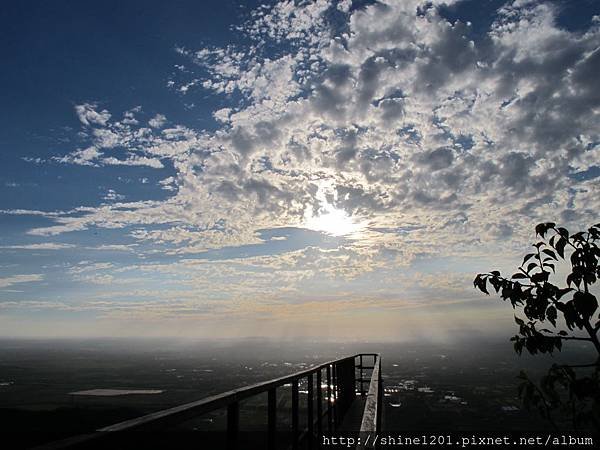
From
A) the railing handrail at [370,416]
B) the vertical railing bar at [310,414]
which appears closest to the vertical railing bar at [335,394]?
the vertical railing bar at [310,414]

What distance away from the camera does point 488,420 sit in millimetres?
109125

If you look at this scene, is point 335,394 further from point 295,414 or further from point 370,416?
point 370,416

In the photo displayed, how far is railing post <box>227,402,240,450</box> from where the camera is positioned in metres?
2.59

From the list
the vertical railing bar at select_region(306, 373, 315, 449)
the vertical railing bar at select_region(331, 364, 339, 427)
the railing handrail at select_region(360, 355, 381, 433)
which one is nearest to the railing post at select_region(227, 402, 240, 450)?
the railing handrail at select_region(360, 355, 381, 433)

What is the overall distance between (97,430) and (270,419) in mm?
2420

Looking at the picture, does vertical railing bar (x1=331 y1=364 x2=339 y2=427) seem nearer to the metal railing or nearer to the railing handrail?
the metal railing

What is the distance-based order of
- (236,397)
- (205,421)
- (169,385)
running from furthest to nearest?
(169,385), (205,421), (236,397)

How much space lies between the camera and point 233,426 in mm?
2619

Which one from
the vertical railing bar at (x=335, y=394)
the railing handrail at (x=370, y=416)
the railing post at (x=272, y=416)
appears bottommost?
the vertical railing bar at (x=335, y=394)

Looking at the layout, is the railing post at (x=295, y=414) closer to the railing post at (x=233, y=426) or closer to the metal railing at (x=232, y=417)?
the metal railing at (x=232, y=417)

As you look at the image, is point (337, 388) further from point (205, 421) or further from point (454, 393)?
point (454, 393)

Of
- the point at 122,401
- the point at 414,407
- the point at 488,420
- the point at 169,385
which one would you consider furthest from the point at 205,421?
the point at 488,420

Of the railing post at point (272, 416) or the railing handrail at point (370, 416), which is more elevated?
the railing handrail at point (370, 416)

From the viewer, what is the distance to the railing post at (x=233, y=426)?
8.48 feet
